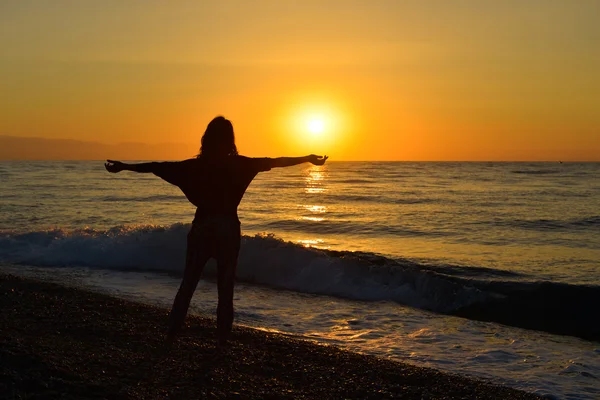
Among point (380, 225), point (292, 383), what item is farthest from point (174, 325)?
point (380, 225)

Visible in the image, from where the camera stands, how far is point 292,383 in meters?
5.66

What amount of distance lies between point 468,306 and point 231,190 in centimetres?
657

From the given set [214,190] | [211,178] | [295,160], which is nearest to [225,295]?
[214,190]

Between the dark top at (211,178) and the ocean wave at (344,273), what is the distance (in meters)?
5.99

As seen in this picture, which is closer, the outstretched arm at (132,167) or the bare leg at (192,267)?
the outstretched arm at (132,167)

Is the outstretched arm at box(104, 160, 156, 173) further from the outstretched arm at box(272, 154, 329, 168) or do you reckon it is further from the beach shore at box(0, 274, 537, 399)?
the beach shore at box(0, 274, 537, 399)

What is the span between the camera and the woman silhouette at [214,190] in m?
5.85

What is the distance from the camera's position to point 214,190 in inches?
230

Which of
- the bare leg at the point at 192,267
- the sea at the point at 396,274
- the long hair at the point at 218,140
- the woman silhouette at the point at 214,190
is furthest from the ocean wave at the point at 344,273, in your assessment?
the long hair at the point at 218,140

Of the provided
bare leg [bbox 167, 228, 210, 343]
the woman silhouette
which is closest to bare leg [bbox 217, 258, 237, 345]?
the woman silhouette

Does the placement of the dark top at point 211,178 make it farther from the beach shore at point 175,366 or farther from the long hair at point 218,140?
the beach shore at point 175,366

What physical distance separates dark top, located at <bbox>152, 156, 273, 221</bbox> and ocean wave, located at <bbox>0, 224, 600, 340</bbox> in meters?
5.99

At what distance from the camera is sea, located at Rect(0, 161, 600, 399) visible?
7.90 meters

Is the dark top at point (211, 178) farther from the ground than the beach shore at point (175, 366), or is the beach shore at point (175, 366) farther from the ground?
the dark top at point (211, 178)
